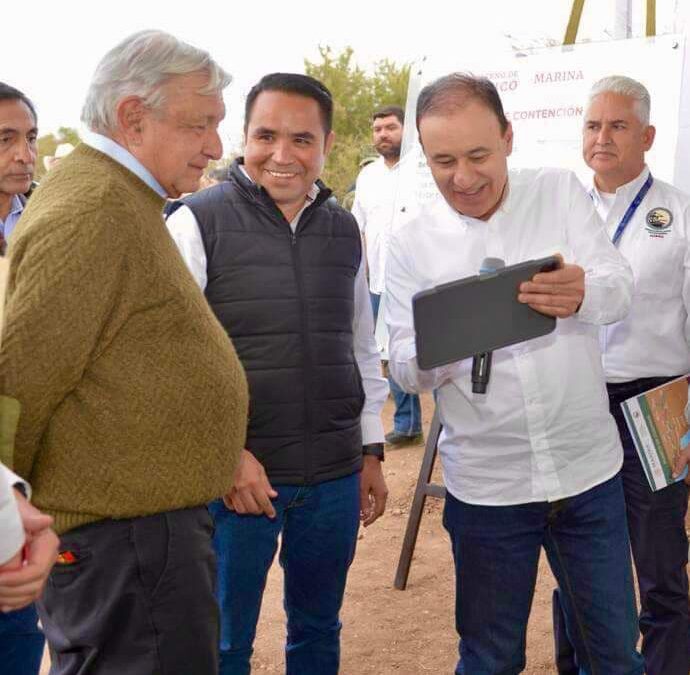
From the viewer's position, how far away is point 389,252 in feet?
7.61

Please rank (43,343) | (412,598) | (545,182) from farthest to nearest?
(412,598)
(545,182)
(43,343)

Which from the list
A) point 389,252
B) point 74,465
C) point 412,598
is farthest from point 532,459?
point 412,598

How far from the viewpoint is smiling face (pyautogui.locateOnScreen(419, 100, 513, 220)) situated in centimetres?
212

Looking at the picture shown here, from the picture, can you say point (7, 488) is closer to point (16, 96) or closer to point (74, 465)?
point (74, 465)

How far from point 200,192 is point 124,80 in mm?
644

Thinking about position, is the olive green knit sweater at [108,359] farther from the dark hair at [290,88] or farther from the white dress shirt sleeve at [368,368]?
the white dress shirt sleeve at [368,368]

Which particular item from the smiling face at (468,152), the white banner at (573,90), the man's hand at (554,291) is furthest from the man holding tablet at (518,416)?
the white banner at (573,90)

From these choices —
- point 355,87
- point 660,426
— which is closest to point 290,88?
point 660,426

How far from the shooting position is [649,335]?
2.75m

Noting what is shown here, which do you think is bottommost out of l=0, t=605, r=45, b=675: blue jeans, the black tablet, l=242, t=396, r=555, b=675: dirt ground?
l=242, t=396, r=555, b=675: dirt ground

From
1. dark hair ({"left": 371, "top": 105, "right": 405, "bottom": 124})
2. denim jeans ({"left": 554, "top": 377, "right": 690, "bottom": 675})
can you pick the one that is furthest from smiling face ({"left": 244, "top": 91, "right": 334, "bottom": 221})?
dark hair ({"left": 371, "top": 105, "right": 405, "bottom": 124})

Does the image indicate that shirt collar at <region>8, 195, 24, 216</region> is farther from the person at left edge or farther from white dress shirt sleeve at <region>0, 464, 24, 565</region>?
white dress shirt sleeve at <region>0, 464, 24, 565</region>

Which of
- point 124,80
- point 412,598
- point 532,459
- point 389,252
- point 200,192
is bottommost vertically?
point 412,598

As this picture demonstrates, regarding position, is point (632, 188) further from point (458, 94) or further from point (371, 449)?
point (371, 449)
